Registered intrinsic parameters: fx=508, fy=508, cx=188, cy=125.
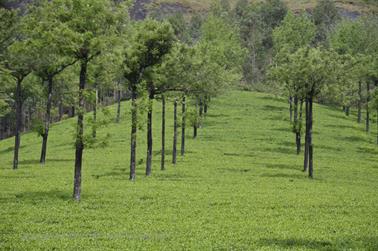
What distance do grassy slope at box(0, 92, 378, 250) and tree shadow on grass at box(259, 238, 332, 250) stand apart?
0.05 meters

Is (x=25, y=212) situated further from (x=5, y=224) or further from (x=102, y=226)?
(x=102, y=226)

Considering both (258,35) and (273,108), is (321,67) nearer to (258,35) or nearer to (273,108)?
(273,108)

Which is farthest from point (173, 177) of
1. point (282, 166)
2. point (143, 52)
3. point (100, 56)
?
point (100, 56)

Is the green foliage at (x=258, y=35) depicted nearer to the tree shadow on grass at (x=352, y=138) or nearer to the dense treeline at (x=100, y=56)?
the tree shadow on grass at (x=352, y=138)

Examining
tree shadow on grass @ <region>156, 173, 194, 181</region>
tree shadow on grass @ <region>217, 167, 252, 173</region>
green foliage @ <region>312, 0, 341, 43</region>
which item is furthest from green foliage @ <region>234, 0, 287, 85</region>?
tree shadow on grass @ <region>156, 173, 194, 181</region>

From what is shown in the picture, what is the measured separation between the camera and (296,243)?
75.3 ft

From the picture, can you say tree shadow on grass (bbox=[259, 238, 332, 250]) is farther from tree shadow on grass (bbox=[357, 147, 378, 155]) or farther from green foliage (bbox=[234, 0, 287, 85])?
green foliage (bbox=[234, 0, 287, 85])

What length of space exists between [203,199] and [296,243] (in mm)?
14268

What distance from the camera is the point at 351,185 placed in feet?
163

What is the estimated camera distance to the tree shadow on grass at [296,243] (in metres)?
22.1

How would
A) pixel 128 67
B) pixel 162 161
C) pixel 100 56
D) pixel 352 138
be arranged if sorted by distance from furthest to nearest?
pixel 352 138, pixel 162 161, pixel 128 67, pixel 100 56

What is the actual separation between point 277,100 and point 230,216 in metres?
94.6

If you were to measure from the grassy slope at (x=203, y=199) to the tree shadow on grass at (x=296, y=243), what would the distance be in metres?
0.05

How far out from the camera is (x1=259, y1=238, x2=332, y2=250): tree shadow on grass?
22.1 m
